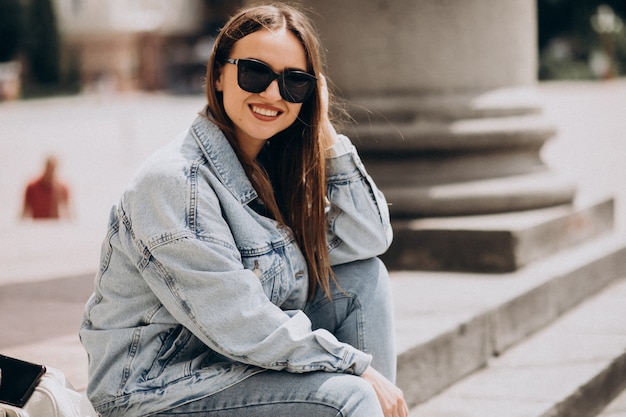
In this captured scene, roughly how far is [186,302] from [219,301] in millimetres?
70

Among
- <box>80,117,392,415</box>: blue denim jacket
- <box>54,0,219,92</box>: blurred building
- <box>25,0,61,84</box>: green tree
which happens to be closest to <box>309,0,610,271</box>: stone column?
<box>80,117,392,415</box>: blue denim jacket

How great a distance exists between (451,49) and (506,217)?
2.77 feet

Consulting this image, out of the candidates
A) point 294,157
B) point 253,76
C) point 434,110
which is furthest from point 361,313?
point 434,110

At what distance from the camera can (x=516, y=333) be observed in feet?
13.2

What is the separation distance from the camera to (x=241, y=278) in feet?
6.95

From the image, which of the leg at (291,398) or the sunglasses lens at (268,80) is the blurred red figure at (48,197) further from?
the leg at (291,398)

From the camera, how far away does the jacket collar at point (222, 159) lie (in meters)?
2.26

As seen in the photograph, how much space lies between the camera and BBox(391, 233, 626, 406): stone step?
338 cm

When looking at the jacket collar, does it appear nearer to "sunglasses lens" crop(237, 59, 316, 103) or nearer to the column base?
"sunglasses lens" crop(237, 59, 316, 103)

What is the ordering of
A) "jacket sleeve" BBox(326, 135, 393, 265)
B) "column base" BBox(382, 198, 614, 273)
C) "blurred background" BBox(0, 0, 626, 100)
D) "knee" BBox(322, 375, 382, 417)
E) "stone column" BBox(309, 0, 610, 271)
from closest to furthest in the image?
"knee" BBox(322, 375, 382, 417)
"jacket sleeve" BBox(326, 135, 393, 265)
"column base" BBox(382, 198, 614, 273)
"stone column" BBox(309, 0, 610, 271)
"blurred background" BBox(0, 0, 626, 100)

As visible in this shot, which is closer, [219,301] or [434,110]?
[219,301]

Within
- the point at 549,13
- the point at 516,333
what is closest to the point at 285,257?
the point at 516,333

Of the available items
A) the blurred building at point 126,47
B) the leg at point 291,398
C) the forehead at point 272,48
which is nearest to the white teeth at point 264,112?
the forehead at point 272,48

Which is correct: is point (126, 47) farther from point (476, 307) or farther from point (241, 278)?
point (241, 278)
